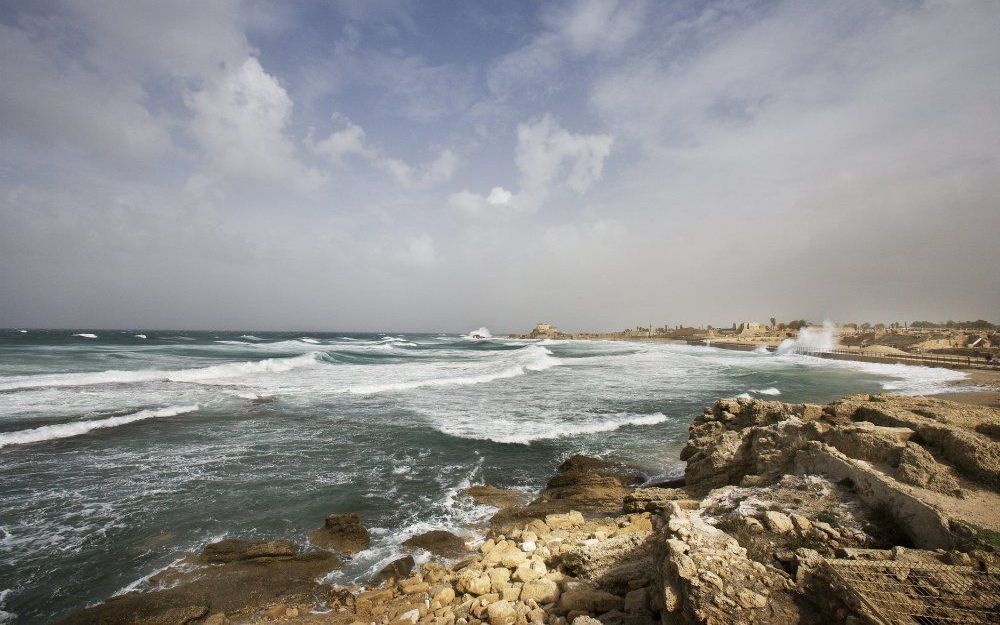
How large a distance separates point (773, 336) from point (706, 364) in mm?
46697

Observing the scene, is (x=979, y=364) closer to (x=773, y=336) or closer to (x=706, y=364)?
(x=706, y=364)

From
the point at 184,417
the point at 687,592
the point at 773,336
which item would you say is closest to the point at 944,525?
the point at 687,592

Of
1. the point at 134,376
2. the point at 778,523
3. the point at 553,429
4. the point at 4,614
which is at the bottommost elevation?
the point at 4,614

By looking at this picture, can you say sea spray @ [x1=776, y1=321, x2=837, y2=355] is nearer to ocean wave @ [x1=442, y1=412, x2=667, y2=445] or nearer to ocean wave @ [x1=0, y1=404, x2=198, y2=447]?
ocean wave @ [x1=442, y1=412, x2=667, y2=445]

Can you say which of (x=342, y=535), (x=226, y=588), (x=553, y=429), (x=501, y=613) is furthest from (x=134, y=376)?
(x=501, y=613)

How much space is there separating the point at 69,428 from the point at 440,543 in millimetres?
14726

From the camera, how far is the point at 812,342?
57.4m

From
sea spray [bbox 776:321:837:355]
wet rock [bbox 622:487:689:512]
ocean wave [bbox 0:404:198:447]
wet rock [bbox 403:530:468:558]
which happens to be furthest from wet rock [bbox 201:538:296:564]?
sea spray [bbox 776:321:837:355]

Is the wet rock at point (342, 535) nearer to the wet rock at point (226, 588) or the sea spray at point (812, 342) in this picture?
the wet rock at point (226, 588)

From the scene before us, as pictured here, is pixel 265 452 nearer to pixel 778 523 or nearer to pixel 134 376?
pixel 778 523

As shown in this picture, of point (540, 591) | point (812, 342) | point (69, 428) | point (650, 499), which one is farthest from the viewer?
point (812, 342)

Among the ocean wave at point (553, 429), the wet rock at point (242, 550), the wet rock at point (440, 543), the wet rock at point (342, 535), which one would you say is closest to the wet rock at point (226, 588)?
the wet rock at point (242, 550)

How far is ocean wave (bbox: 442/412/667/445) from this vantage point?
A: 14.1 metres

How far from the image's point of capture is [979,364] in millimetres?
30062
